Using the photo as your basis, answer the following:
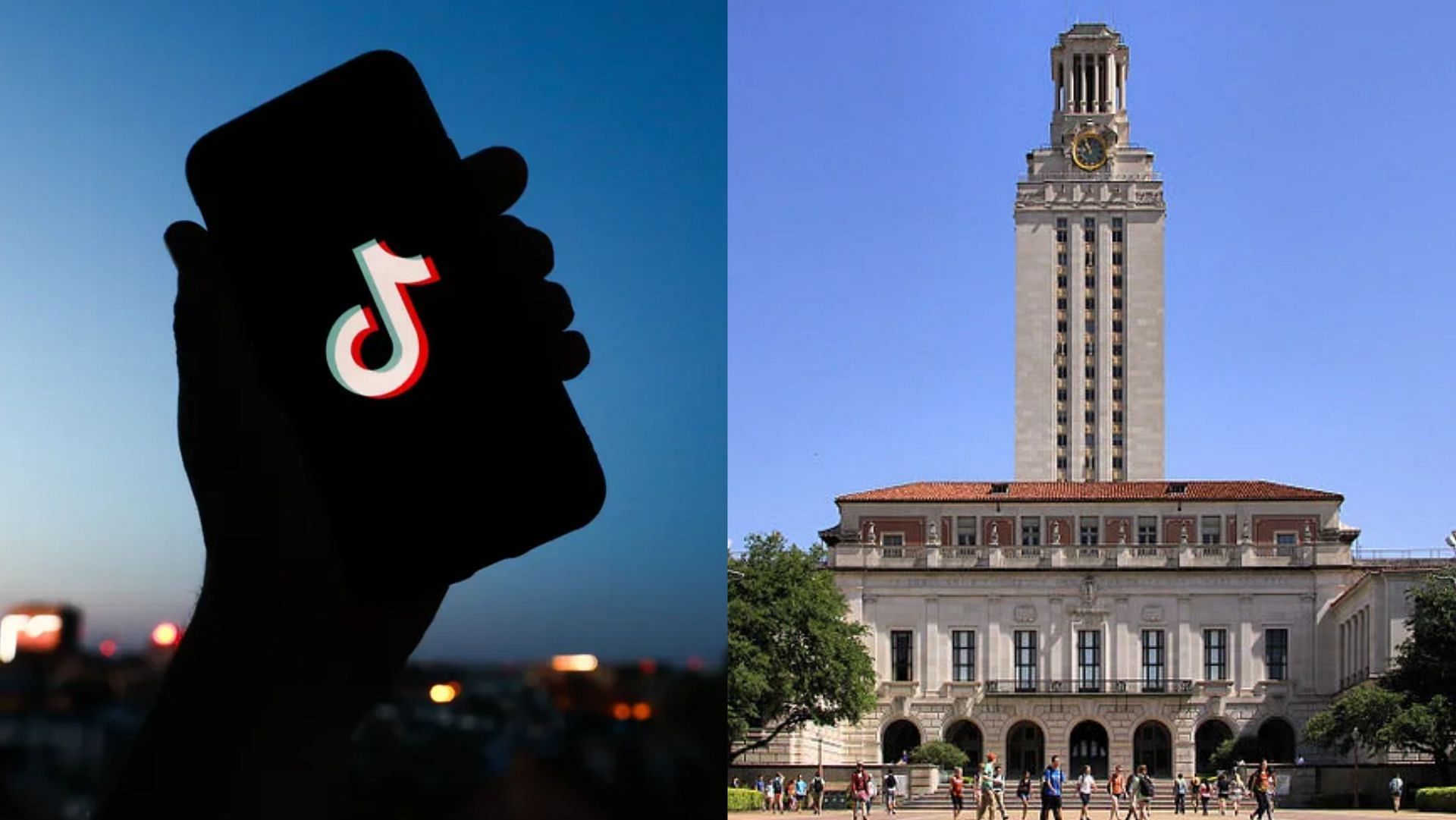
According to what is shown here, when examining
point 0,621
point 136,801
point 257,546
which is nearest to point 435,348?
point 257,546

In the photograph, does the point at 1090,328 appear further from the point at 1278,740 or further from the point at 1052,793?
the point at 1052,793

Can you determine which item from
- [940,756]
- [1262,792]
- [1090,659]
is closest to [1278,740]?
[1090,659]

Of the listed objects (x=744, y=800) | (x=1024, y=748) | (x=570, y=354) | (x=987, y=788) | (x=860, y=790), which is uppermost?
(x=570, y=354)

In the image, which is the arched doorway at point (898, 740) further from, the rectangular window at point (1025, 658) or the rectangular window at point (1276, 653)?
the rectangular window at point (1276, 653)

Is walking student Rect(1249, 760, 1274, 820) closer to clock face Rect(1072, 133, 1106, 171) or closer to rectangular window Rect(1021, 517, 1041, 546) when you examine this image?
rectangular window Rect(1021, 517, 1041, 546)

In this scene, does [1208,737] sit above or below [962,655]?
below

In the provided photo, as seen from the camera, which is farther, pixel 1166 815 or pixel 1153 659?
pixel 1153 659
